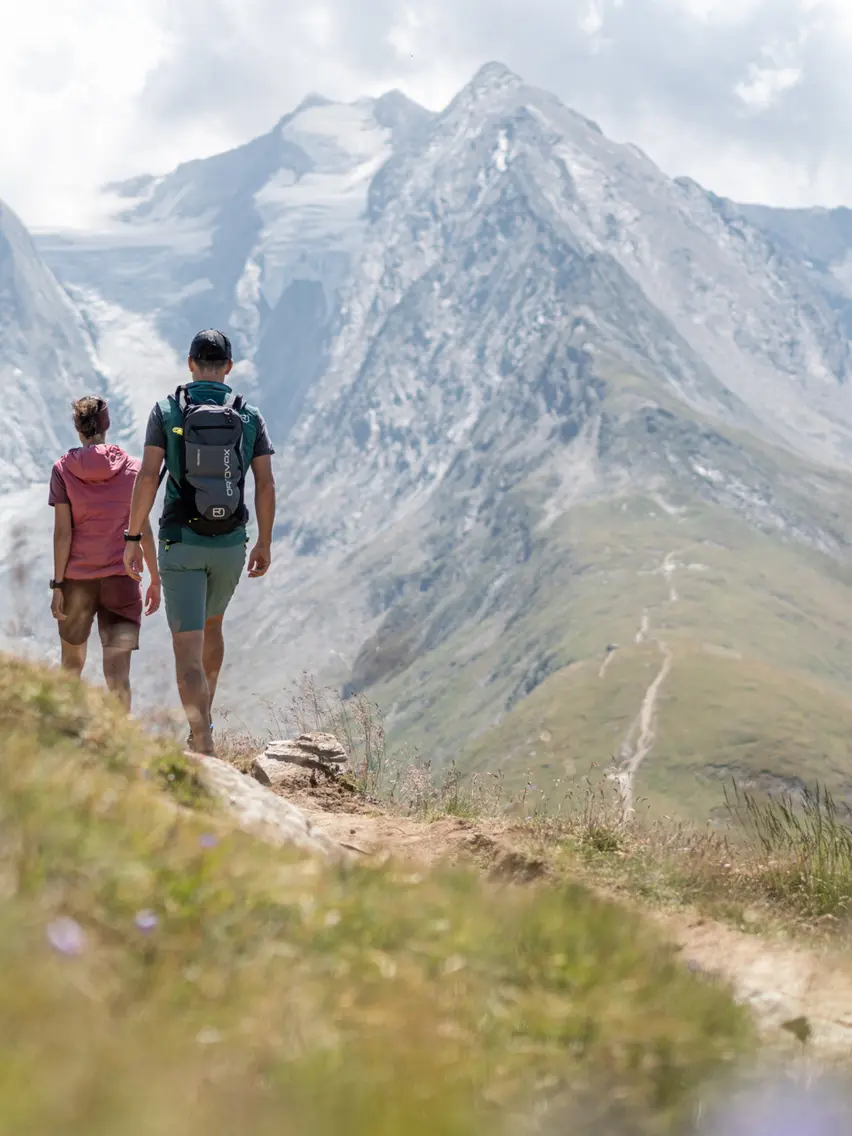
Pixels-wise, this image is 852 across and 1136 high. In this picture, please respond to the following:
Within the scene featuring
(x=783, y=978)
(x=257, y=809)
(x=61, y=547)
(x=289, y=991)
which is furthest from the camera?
(x=61, y=547)

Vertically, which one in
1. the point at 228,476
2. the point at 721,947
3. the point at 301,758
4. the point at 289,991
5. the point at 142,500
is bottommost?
the point at 301,758

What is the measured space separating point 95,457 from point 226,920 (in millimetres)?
7837

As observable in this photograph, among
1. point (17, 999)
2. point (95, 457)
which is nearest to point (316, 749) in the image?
point (95, 457)

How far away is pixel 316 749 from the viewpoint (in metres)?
12.2

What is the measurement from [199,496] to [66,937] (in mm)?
6836

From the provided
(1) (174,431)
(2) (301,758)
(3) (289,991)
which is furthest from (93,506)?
(3) (289,991)

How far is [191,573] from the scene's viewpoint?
982 centimetres

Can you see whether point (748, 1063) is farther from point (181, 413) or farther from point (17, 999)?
point (181, 413)

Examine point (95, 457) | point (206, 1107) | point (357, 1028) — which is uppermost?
point (95, 457)

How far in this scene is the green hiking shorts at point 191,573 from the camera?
383 inches

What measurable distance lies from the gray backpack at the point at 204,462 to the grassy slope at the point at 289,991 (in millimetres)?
5042

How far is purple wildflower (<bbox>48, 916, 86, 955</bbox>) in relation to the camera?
2777 millimetres

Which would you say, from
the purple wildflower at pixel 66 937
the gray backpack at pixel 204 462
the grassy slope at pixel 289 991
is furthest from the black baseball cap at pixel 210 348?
the purple wildflower at pixel 66 937

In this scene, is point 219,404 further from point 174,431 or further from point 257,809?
point 257,809
